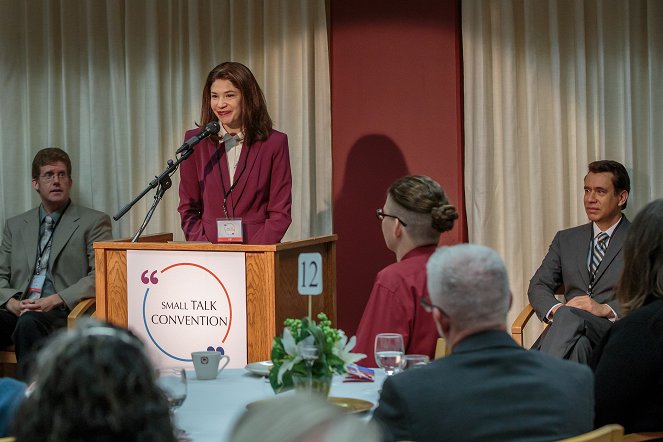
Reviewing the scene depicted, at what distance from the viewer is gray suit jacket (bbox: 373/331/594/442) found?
75.0 inches

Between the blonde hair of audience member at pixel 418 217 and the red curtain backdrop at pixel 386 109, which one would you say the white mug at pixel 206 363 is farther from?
the red curtain backdrop at pixel 386 109

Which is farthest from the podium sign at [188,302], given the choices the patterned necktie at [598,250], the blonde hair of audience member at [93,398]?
the blonde hair of audience member at [93,398]

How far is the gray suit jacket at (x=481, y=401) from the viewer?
1.91 metres

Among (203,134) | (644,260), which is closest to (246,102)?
(203,134)

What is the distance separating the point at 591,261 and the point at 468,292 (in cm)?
328

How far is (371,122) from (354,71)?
0.33 metres

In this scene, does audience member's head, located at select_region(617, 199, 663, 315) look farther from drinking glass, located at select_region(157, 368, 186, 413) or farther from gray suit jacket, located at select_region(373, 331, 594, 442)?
drinking glass, located at select_region(157, 368, 186, 413)

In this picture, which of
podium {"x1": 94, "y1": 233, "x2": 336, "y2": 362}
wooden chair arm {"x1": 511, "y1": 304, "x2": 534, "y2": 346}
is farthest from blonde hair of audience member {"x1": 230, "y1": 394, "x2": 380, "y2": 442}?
wooden chair arm {"x1": 511, "y1": 304, "x2": 534, "y2": 346}

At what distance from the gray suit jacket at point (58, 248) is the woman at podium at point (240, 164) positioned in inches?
43.8

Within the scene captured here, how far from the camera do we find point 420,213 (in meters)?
3.59

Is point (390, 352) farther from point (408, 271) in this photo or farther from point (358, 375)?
point (408, 271)

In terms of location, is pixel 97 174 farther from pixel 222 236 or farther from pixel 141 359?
pixel 141 359

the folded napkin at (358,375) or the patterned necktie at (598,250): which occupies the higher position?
the patterned necktie at (598,250)

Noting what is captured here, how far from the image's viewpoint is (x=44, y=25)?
21.2 ft
